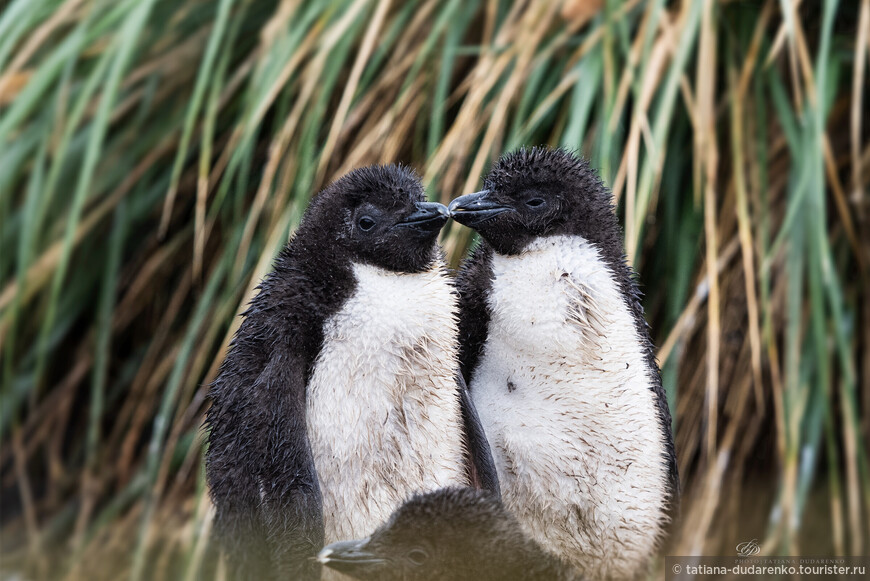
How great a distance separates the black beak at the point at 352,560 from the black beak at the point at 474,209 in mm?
217

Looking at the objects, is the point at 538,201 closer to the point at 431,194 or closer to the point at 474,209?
the point at 474,209

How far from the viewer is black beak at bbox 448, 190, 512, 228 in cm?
56

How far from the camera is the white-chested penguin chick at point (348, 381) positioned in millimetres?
543

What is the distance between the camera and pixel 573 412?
0.59m

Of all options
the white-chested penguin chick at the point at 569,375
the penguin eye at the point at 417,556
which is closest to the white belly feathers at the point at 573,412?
the white-chested penguin chick at the point at 569,375

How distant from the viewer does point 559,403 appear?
1.94ft

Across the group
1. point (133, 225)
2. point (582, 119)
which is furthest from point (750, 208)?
point (133, 225)

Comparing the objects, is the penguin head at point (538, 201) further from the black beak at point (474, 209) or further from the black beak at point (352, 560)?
the black beak at point (352, 560)

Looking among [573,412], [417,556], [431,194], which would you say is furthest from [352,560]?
[431,194]

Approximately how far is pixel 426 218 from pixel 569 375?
0.15 m

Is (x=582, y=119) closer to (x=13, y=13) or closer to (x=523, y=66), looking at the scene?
(x=523, y=66)

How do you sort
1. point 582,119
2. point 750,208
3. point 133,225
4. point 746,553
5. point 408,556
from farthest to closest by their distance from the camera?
point 133,225
point 750,208
point 582,119
point 746,553
point 408,556

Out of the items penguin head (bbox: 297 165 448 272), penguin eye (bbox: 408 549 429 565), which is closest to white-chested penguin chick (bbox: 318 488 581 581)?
penguin eye (bbox: 408 549 429 565)

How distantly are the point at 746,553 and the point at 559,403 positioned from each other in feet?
0.64
